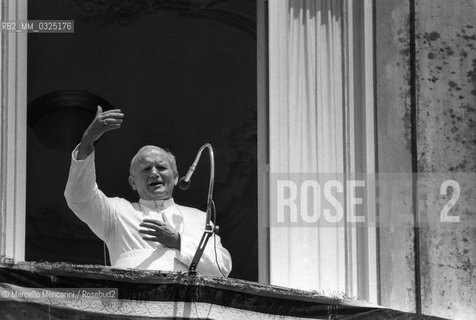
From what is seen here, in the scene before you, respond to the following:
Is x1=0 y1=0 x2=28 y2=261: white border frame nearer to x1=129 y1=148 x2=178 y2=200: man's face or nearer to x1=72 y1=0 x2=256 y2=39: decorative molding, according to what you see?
x1=129 y1=148 x2=178 y2=200: man's face

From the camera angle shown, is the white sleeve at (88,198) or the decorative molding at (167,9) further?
the decorative molding at (167,9)

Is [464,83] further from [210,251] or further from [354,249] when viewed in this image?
[210,251]

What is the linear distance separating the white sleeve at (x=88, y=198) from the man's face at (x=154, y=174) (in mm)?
300

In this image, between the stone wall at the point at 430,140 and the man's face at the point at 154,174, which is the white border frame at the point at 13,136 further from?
the stone wall at the point at 430,140

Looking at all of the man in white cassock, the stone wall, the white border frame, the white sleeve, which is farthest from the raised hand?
the stone wall

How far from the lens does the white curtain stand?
1390cm

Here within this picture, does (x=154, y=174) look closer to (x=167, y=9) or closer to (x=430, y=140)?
(x=430, y=140)

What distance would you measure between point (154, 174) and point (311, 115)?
1.14m

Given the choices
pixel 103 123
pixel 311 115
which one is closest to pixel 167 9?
pixel 311 115

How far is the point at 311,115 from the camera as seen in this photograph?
14.2 m

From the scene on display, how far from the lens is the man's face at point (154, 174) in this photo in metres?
13.8

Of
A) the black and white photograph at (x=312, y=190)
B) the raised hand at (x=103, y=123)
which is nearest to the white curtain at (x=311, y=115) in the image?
the black and white photograph at (x=312, y=190)

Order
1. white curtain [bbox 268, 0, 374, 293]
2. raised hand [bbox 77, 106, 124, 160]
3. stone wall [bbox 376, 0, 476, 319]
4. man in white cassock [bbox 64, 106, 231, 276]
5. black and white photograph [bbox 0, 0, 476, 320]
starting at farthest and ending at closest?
1. stone wall [bbox 376, 0, 476, 319]
2. white curtain [bbox 268, 0, 374, 293]
3. man in white cassock [bbox 64, 106, 231, 276]
4. raised hand [bbox 77, 106, 124, 160]
5. black and white photograph [bbox 0, 0, 476, 320]

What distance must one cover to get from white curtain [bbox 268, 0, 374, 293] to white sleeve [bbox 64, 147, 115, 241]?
1.10 m
